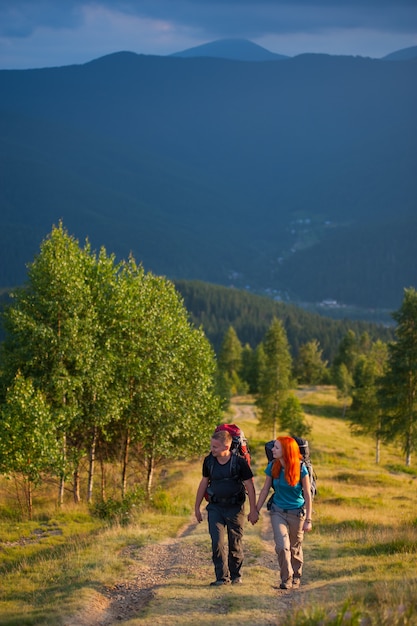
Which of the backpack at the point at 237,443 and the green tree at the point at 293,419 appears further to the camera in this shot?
the green tree at the point at 293,419

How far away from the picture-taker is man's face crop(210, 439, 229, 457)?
11406mm

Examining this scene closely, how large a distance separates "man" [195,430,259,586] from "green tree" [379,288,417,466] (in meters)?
32.7

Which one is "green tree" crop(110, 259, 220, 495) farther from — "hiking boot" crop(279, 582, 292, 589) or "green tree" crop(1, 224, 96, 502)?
"hiking boot" crop(279, 582, 292, 589)

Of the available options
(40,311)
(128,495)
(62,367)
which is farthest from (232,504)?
(40,311)

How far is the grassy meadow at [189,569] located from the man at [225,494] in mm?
690

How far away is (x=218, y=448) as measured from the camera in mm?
11453

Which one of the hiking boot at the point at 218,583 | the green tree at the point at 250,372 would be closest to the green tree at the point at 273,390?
the green tree at the point at 250,372

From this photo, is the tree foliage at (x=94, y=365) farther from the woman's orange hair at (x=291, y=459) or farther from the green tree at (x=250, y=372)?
the green tree at (x=250, y=372)

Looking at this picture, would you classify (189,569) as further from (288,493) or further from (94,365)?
(94,365)

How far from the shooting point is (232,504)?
38.6 feet

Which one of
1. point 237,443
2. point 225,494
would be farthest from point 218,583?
point 237,443

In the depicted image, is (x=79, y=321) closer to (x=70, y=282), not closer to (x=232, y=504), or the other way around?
(x=70, y=282)

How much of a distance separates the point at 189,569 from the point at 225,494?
10.4ft

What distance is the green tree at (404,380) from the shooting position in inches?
1655
